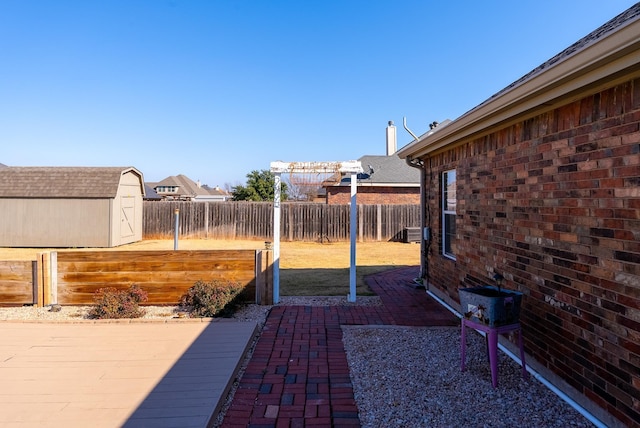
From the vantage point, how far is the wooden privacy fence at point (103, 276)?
591cm

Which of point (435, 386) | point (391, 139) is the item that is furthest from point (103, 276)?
point (391, 139)

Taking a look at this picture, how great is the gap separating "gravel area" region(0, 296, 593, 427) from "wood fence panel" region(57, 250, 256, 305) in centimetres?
245

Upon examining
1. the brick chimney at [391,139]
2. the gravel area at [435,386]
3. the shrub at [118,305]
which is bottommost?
the gravel area at [435,386]

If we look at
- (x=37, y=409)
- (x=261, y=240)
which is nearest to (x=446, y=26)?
(x=37, y=409)

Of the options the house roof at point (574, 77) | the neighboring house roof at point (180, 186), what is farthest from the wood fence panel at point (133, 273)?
the neighboring house roof at point (180, 186)

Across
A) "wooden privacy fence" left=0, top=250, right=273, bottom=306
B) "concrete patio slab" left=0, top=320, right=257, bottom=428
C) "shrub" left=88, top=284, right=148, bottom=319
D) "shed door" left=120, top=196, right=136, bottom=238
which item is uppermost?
"shed door" left=120, top=196, right=136, bottom=238

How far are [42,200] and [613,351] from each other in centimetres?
1902

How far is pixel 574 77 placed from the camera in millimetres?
2768

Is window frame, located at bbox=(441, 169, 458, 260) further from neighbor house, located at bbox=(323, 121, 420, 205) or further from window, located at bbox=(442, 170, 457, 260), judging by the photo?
neighbor house, located at bbox=(323, 121, 420, 205)

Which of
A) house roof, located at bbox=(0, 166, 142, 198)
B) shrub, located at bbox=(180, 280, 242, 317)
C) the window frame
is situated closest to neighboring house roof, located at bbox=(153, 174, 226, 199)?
house roof, located at bbox=(0, 166, 142, 198)

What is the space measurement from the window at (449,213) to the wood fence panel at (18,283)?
6.62 meters

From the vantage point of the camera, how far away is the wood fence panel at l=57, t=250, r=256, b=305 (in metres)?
5.93

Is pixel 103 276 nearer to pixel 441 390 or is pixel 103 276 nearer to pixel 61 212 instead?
pixel 441 390

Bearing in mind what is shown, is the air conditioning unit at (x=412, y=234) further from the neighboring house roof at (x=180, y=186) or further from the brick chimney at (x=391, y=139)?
the neighboring house roof at (x=180, y=186)
